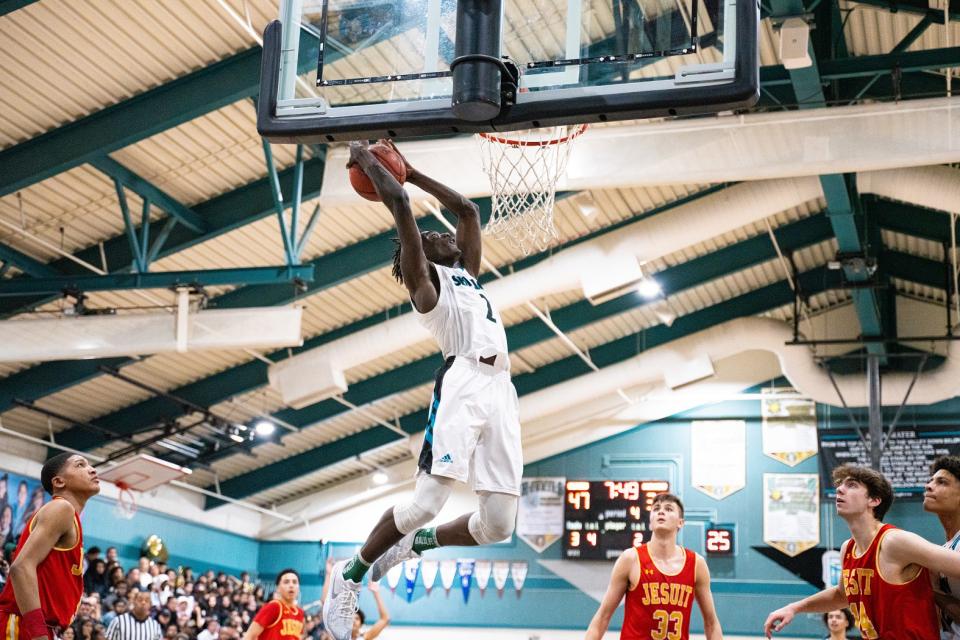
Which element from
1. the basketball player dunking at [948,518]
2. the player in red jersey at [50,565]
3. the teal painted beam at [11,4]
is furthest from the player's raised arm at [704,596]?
the teal painted beam at [11,4]

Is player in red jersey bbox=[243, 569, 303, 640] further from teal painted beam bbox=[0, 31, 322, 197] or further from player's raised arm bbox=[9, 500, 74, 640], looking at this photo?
teal painted beam bbox=[0, 31, 322, 197]

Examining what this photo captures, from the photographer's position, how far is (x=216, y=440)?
76.2 ft

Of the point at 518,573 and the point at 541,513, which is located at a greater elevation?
the point at 541,513

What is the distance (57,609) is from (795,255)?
18569mm

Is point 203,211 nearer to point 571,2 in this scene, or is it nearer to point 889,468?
point 571,2

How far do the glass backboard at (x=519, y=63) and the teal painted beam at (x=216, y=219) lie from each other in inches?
372

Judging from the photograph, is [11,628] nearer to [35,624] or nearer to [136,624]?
[35,624]

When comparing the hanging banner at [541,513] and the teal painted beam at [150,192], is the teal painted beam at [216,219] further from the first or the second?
the hanging banner at [541,513]

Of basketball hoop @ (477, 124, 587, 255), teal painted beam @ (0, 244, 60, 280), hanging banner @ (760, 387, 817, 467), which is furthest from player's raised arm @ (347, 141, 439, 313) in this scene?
hanging banner @ (760, 387, 817, 467)

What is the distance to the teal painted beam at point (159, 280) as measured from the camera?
15055 millimetres

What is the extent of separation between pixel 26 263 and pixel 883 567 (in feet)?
45.1

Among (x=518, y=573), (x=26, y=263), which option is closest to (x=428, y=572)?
(x=518, y=573)

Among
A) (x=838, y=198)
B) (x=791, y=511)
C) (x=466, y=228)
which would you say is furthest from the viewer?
(x=791, y=511)

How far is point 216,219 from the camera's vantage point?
16.2 metres
